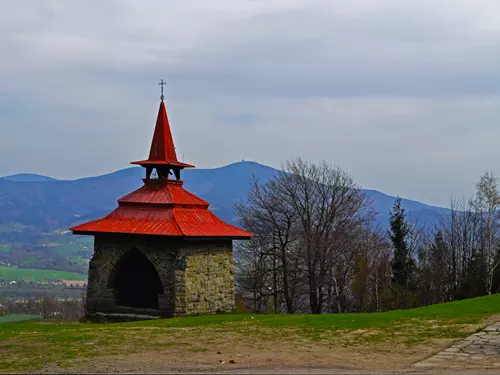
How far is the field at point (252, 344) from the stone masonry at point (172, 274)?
674 centimetres

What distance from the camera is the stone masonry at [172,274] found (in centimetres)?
2402

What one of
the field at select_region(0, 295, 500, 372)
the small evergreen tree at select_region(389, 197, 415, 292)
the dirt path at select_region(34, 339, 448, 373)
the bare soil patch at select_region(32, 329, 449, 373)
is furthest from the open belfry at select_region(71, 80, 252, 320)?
the small evergreen tree at select_region(389, 197, 415, 292)

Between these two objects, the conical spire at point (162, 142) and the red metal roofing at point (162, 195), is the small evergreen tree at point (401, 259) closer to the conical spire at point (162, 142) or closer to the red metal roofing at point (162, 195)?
the red metal roofing at point (162, 195)

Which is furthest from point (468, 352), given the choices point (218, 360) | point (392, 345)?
point (218, 360)

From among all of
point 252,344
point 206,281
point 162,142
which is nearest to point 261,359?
point 252,344

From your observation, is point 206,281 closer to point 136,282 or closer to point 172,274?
point 172,274

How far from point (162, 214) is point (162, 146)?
12.6 feet

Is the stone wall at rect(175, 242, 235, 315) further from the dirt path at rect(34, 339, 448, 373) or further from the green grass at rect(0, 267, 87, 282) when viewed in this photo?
the green grass at rect(0, 267, 87, 282)

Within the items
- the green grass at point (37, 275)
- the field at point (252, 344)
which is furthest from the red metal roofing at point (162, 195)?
the green grass at point (37, 275)

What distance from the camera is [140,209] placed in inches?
1013

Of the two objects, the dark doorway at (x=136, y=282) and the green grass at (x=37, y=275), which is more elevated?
the green grass at (x=37, y=275)

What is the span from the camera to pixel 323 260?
1378 inches

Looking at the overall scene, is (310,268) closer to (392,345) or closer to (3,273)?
(392,345)

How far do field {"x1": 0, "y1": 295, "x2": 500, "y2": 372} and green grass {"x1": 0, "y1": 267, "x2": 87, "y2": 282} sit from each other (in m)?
127
